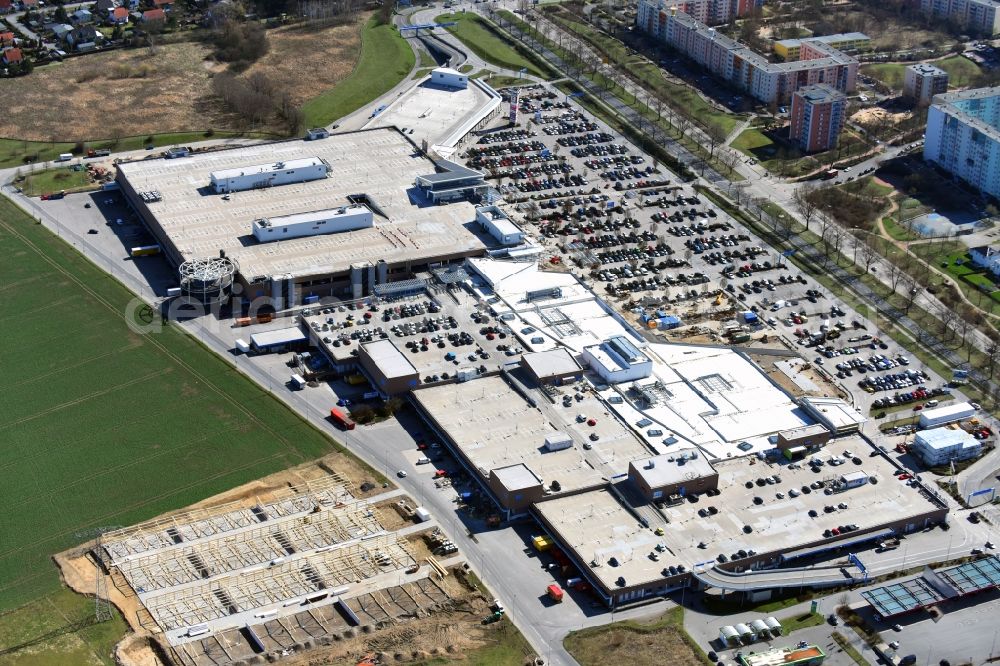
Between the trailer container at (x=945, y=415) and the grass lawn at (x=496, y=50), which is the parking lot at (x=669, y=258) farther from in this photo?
the grass lawn at (x=496, y=50)

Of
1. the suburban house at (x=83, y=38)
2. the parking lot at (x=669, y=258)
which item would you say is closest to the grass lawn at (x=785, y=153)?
the parking lot at (x=669, y=258)

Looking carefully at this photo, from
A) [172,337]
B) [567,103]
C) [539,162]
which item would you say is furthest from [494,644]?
[567,103]

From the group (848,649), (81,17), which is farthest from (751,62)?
(848,649)

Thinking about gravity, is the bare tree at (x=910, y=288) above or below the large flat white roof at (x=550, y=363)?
below

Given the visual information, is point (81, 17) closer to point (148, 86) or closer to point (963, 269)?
point (148, 86)

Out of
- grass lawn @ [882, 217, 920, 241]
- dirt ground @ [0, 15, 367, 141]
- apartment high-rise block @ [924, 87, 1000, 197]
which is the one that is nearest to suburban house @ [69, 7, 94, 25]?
dirt ground @ [0, 15, 367, 141]

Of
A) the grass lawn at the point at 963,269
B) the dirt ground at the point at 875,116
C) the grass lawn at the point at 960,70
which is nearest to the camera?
the grass lawn at the point at 963,269

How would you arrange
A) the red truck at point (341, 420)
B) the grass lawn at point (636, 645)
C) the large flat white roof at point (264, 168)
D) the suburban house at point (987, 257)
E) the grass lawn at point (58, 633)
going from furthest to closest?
the large flat white roof at point (264, 168) < the suburban house at point (987, 257) < the red truck at point (341, 420) < the grass lawn at point (636, 645) < the grass lawn at point (58, 633)
